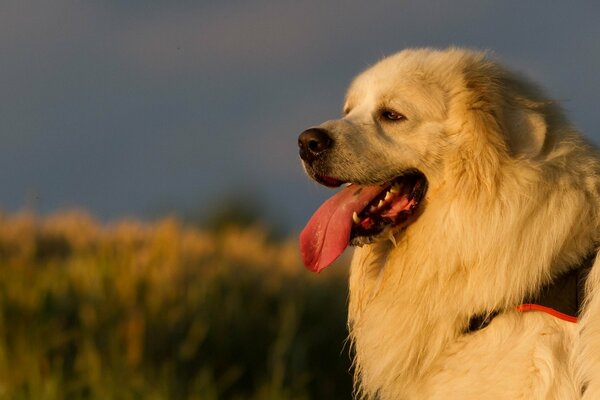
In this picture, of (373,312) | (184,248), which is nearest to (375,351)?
(373,312)

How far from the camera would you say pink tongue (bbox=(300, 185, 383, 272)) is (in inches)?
182

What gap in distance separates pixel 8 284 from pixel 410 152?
5.40 m

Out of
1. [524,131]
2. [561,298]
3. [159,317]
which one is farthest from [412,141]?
[159,317]

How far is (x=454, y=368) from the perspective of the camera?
425 cm

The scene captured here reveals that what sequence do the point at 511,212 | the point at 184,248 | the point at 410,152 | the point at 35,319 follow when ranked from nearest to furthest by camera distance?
1. the point at 511,212
2. the point at 410,152
3. the point at 35,319
4. the point at 184,248

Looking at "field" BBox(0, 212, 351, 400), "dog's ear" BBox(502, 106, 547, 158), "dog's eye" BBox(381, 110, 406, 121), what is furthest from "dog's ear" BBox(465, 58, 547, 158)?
"field" BBox(0, 212, 351, 400)

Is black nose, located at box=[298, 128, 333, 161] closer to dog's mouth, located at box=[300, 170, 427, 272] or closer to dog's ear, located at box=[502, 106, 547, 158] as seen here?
dog's mouth, located at box=[300, 170, 427, 272]

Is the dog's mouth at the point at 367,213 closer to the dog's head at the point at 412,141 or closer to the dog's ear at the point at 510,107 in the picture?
the dog's head at the point at 412,141

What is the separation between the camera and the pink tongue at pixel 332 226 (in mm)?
4629

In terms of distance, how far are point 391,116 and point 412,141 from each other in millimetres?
197

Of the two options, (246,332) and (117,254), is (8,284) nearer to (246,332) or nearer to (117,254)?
(117,254)

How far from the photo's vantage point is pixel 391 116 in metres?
4.64

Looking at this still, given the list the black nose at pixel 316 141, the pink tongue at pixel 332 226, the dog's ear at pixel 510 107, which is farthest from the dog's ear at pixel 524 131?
the black nose at pixel 316 141

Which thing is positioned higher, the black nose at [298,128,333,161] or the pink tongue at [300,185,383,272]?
the black nose at [298,128,333,161]
